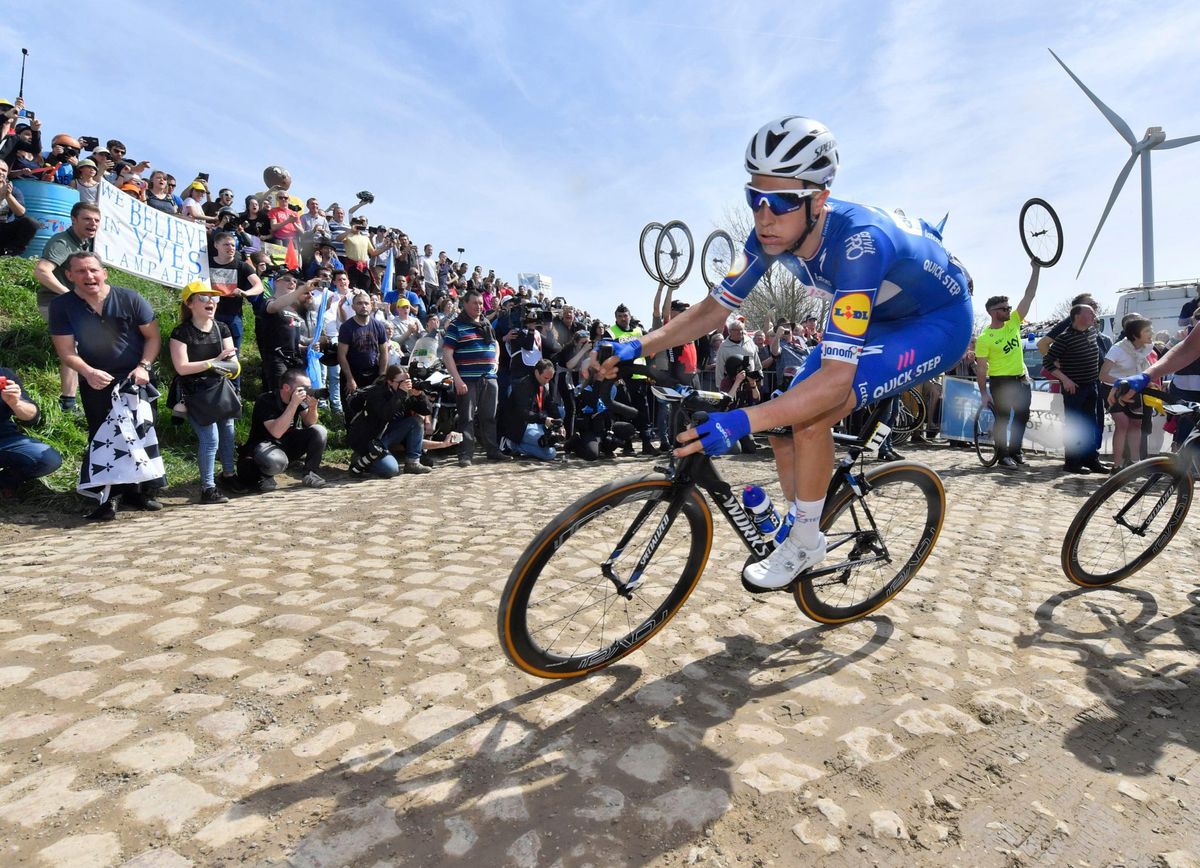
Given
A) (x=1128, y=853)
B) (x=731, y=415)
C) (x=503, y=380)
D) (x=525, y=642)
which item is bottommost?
(x=1128, y=853)

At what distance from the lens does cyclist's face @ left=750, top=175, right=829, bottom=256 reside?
308 cm

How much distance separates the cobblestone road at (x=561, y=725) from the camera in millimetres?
2100

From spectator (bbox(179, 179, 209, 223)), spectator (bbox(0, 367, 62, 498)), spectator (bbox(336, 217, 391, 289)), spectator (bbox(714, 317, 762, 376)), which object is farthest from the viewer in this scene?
spectator (bbox(336, 217, 391, 289))

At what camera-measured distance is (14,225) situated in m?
9.34

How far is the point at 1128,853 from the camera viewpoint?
2.11m

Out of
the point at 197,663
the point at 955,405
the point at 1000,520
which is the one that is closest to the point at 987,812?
the point at 197,663

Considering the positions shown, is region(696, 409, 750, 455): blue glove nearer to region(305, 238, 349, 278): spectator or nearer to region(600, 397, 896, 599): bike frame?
region(600, 397, 896, 599): bike frame

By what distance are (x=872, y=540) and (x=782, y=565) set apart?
92 cm

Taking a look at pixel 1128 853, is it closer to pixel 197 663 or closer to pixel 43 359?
pixel 197 663

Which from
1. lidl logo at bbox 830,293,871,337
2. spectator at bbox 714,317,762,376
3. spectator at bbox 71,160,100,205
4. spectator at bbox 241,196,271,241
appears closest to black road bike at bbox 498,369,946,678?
lidl logo at bbox 830,293,871,337

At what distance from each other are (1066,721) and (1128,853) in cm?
84

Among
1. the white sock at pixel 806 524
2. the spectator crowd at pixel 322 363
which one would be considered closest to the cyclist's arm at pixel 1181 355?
the spectator crowd at pixel 322 363

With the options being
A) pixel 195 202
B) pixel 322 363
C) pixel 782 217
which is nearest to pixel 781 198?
pixel 782 217

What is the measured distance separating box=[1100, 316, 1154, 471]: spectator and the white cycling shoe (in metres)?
8.39
